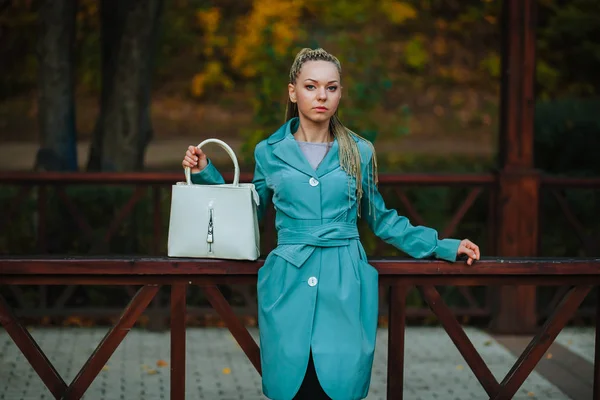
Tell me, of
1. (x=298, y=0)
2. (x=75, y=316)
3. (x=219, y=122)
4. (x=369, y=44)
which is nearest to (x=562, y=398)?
(x=75, y=316)

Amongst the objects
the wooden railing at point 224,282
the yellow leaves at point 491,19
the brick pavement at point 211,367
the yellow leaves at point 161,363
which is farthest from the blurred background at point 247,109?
the wooden railing at point 224,282

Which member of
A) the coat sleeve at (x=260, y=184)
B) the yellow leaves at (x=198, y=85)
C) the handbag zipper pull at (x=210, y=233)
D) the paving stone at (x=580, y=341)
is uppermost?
the yellow leaves at (x=198, y=85)

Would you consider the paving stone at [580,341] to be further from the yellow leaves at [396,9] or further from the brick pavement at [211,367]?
the yellow leaves at [396,9]

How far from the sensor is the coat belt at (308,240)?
3.64 m

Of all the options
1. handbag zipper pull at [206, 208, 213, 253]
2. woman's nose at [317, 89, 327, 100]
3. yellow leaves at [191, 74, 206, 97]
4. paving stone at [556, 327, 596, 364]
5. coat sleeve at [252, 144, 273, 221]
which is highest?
yellow leaves at [191, 74, 206, 97]

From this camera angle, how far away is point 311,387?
3650 millimetres

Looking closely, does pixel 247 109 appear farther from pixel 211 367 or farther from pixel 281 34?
pixel 211 367

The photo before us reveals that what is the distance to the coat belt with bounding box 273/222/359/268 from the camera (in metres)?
3.64

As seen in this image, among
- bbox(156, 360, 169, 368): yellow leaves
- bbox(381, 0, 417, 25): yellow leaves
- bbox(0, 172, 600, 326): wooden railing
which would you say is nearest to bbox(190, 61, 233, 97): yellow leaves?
bbox(381, 0, 417, 25): yellow leaves

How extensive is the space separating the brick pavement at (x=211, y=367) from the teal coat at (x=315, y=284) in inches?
90.3

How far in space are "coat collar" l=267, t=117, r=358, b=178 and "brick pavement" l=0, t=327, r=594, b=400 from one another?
2491 mm

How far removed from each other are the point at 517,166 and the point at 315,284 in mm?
4288

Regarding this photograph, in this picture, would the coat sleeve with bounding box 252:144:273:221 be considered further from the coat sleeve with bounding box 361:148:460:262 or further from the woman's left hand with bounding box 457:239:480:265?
the woman's left hand with bounding box 457:239:480:265

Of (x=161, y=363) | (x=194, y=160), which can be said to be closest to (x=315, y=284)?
(x=194, y=160)
